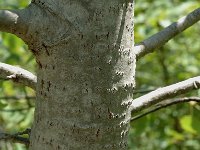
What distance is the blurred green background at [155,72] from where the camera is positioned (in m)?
1.93

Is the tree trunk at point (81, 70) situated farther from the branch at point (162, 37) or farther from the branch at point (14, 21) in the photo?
the branch at point (162, 37)

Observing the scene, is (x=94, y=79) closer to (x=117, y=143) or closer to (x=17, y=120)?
(x=117, y=143)

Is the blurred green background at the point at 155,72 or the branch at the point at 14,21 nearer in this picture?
the branch at the point at 14,21

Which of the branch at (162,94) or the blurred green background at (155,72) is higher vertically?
the blurred green background at (155,72)

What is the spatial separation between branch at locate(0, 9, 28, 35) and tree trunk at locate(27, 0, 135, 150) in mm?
11

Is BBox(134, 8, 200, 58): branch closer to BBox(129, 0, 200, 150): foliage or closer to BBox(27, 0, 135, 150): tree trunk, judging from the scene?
BBox(27, 0, 135, 150): tree trunk

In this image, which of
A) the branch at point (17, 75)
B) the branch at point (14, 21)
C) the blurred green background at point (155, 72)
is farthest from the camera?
the blurred green background at point (155, 72)

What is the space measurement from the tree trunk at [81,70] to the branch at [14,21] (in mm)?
11

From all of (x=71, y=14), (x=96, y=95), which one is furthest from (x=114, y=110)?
(x=71, y=14)

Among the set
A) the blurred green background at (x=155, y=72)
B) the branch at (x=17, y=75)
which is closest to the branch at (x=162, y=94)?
the branch at (x=17, y=75)

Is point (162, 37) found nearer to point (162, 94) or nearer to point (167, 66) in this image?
point (162, 94)

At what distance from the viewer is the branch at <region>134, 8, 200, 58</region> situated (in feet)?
2.79

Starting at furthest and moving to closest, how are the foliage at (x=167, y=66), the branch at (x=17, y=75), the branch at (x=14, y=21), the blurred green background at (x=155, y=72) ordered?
the foliage at (x=167, y=66) < the blurred green background at (x=155, y=72) < the branch at (x=17, y=75) < the branch at (x=14, y=21)

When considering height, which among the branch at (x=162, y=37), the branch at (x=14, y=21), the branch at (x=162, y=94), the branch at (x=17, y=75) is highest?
the branch at (x=162, y=37)
